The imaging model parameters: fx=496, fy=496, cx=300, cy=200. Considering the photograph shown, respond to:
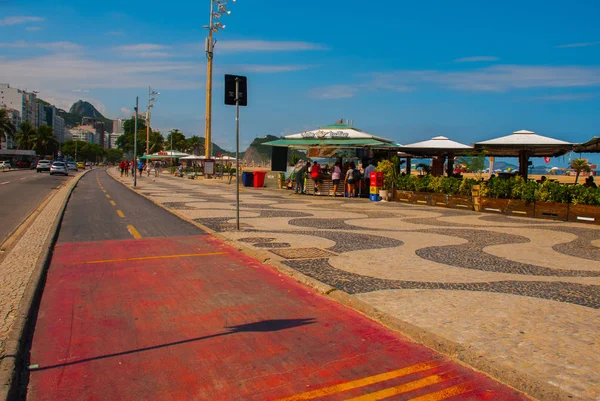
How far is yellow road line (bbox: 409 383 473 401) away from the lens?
3447 mm

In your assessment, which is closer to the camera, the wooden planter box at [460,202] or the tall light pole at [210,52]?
the wooden planter box at [460,202]

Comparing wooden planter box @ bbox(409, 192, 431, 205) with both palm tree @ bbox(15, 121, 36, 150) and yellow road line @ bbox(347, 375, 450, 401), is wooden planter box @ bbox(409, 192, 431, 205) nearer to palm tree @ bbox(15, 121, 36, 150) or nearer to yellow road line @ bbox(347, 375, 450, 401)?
yellow road line @ bbox(347, 375, 450, 401)

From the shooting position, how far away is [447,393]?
3.53 metres

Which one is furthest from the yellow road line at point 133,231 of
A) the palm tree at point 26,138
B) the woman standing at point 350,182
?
the palm tree at point 26,138

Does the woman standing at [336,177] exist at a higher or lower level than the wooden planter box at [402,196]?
higher

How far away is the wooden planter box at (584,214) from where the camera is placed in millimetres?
13945

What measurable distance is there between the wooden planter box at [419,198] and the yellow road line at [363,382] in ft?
53.3

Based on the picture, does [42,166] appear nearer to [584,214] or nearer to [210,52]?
[210,52]

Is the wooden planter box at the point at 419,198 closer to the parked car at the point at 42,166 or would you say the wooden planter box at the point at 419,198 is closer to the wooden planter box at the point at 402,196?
the wooden planter box at the point at 402,196

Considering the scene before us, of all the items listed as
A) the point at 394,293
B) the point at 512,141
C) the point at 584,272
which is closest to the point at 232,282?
the point at 394,293

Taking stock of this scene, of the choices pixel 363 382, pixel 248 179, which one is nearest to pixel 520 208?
pixel 363 382

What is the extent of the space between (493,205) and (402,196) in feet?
15.5

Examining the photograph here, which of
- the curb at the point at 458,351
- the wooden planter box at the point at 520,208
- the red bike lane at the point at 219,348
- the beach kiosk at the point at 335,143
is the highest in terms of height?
the beach kiosk at the point at 335,143

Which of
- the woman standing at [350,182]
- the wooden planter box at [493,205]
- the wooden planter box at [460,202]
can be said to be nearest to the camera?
the wooden planter box at [493,205]
